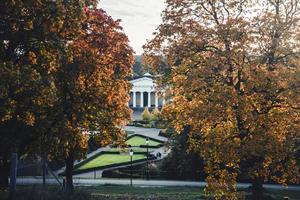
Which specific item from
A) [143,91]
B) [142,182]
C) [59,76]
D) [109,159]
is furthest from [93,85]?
[143,91]

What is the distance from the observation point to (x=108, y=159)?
182 feet

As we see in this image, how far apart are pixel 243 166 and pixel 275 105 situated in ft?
12.4

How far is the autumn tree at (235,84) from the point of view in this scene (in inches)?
736

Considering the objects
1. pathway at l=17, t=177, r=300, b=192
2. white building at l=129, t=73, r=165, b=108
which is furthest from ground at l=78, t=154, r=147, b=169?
white building at l=129, t=73, r=165, b=108

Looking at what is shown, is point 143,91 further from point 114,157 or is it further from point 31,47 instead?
point 31,47

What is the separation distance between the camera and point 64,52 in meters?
18.5

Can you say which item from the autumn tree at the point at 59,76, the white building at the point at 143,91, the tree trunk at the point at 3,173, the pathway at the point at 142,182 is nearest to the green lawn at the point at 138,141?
the pathway at the point at 142,182

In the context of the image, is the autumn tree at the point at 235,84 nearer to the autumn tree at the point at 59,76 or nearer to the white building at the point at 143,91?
the autumn tree at the point at 59,76

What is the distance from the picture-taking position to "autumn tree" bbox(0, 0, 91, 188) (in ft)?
57.5

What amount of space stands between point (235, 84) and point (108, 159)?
36532mm

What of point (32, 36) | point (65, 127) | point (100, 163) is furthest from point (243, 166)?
point (100, 163)

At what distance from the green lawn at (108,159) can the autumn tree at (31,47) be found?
102ft

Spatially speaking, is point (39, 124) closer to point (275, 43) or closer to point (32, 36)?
point (32, 36)

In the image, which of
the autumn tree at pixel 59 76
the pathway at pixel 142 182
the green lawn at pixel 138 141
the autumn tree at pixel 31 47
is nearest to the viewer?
the autumn tree at pixel 31 47
